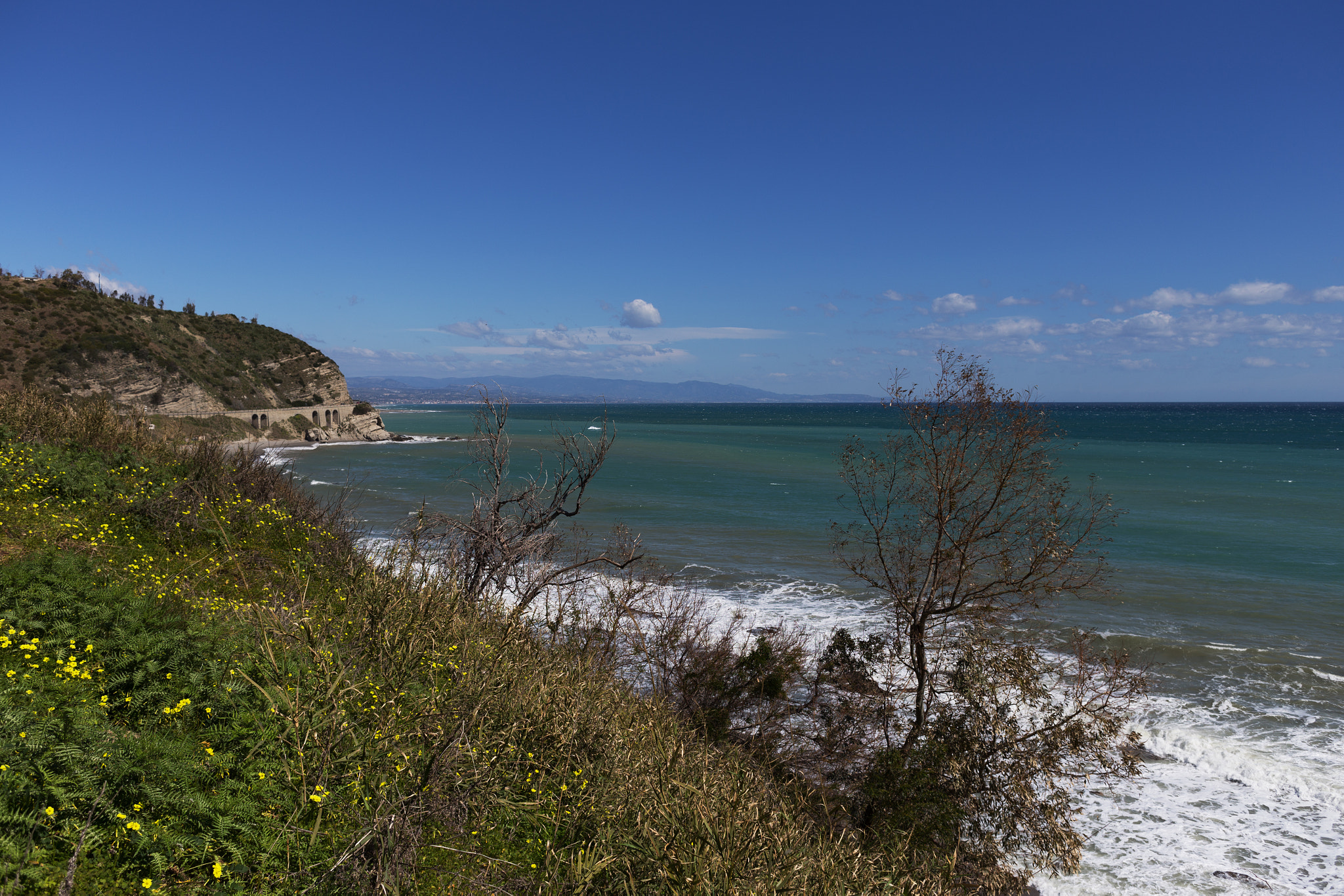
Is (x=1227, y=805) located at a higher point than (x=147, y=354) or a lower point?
lower

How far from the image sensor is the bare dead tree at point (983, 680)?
999cm

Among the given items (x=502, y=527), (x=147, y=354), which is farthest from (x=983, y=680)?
(x=147, y=354)

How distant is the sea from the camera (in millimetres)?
10523

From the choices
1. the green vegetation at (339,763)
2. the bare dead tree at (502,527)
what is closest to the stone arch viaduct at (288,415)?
the bare dead tree at (502,527)

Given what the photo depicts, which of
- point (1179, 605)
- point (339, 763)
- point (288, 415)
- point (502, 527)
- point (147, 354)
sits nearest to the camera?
point (339, 763)

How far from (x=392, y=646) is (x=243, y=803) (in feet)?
8.68

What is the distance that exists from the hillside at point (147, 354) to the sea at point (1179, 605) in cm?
1258

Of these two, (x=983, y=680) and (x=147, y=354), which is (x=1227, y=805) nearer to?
(x=983, y=680)

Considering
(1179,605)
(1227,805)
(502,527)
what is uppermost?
(502,527)

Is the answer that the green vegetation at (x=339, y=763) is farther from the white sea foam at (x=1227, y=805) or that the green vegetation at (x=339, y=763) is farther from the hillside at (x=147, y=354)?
the hillside at (x=147, y=354)

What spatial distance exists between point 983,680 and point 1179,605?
14987mm

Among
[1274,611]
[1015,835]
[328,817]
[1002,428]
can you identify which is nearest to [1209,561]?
[1274,611]

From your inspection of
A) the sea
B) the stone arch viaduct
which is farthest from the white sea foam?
the stone arch viaduct

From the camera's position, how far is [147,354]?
6066 centimetres
